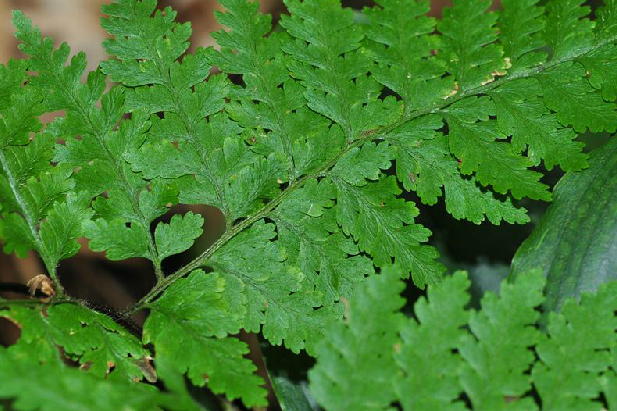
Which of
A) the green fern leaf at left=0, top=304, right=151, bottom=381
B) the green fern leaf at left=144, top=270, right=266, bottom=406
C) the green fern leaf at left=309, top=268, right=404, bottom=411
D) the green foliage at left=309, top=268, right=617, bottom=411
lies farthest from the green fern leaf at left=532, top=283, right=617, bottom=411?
the green fern leaf at left=0, top=304, right=151, bottom=381

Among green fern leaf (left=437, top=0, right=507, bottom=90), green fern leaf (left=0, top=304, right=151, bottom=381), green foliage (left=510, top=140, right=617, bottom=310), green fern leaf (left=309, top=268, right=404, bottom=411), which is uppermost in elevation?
green fern leaf (left=437, top=0, right=507, bottom=90)

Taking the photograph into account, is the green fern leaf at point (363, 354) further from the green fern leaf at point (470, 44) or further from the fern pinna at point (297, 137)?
the green fern leaf at point (470, 44)

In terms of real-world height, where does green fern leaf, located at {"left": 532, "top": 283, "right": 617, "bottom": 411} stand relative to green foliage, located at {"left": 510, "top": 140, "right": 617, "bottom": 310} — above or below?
below

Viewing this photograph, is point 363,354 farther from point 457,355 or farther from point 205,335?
point 205,335

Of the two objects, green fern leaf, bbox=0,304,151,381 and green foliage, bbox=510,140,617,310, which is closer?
green fern leaf, bbox=0,304,151,381

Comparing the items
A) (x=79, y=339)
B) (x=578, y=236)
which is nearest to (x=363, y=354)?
(x=79, y=339)

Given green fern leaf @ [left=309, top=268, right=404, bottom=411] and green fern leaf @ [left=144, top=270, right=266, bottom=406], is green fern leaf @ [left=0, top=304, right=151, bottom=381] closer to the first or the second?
green fern leaf @ [left=144, top=270, right=266, bottom=406]
